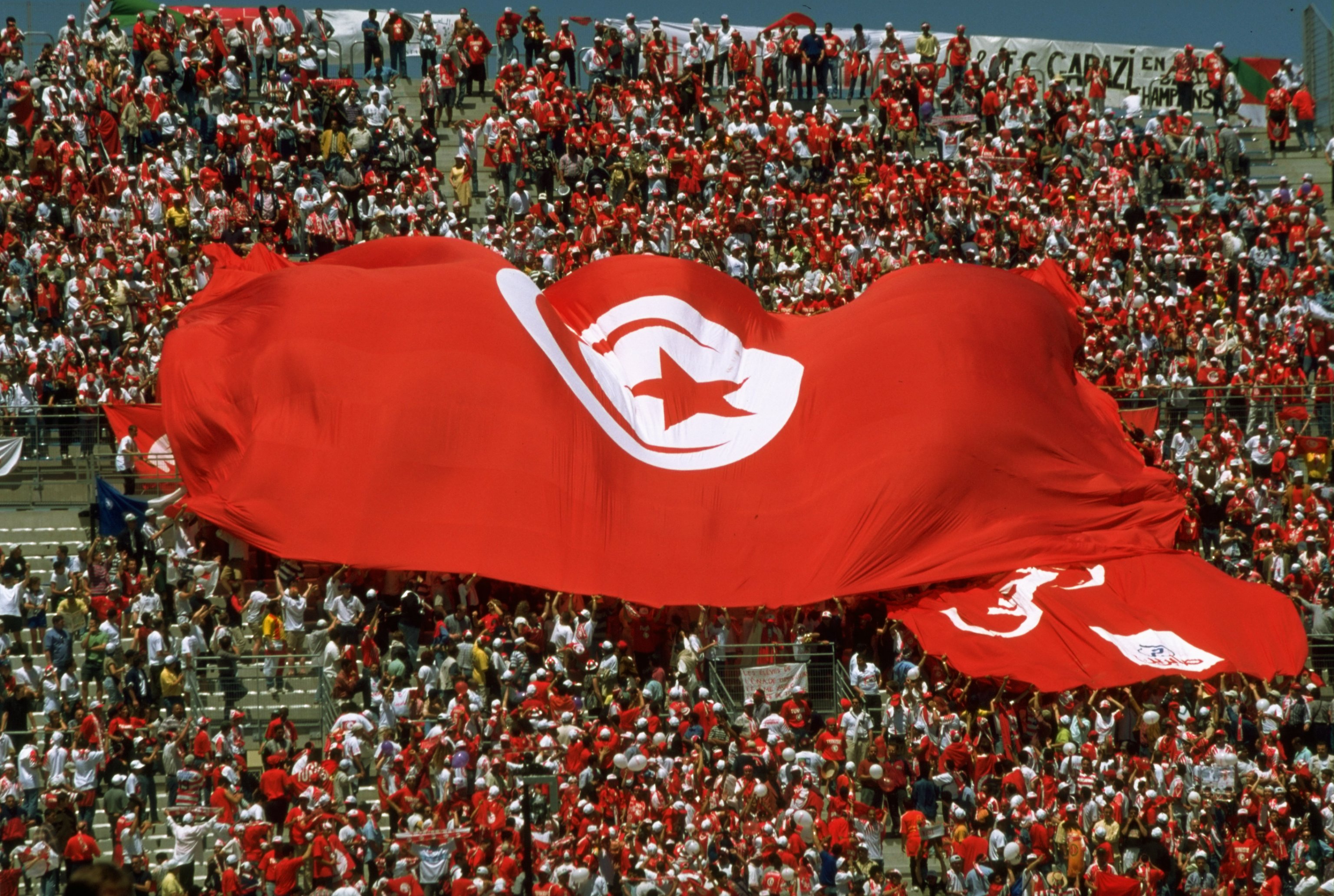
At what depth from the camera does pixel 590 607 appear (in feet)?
72.0

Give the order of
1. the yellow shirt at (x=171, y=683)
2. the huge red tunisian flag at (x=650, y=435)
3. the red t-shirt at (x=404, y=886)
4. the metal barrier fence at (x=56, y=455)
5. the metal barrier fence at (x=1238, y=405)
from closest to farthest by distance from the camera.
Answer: the red t-shirt at (x=404, y=886) → the yellow shirt at (x=171, y=683) → the huge red tunisian flag at (x=650, y=435) → the metal barrier fence at (x=56, y=455) → the metal barrier fence at (x=1238, y=405)

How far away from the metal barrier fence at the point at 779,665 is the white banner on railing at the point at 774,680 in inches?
5.7

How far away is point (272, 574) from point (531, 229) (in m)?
8.24

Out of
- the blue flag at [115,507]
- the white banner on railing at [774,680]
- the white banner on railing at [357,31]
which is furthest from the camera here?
the white banner on railing at [357,31]

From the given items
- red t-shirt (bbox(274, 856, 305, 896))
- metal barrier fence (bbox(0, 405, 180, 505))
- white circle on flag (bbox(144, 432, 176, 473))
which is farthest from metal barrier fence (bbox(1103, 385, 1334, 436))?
red t-shirt (bbox(274, 856, 305, 896))

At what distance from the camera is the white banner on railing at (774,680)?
2120 cm

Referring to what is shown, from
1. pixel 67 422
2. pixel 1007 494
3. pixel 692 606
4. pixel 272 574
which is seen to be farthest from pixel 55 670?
pixel 1007 494

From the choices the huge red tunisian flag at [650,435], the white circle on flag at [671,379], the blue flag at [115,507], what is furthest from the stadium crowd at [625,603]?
the white circle on flag at [671,379]

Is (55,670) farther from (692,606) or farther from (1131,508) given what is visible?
(1131,508)

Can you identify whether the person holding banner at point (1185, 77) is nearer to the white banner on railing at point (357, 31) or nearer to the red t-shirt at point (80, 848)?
the white banner on railing at point (357, 31)

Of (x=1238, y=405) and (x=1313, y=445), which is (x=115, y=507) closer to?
(x=1238, y=405)

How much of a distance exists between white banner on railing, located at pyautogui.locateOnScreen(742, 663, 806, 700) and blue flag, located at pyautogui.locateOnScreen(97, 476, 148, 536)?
722cm

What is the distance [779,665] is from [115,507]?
25.7 feet

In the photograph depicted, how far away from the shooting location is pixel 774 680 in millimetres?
21266
